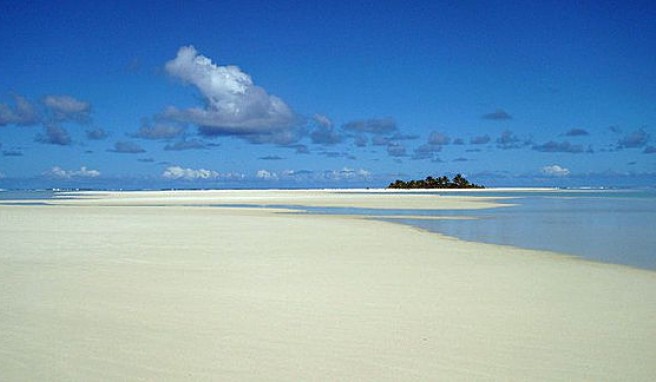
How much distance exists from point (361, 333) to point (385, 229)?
1400cm

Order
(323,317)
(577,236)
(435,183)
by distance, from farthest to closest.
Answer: (435,183) < (577,236) < (323,317)

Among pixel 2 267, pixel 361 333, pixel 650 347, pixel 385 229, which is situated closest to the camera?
pixel 650 347

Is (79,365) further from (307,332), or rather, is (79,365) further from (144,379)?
(307,332)

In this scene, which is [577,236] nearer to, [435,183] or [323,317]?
[323,317]

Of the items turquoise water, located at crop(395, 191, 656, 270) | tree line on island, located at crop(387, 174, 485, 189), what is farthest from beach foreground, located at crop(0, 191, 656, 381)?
tree line on island, located at crop(387, 174, 485, 189)

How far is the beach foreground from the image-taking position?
5148mm

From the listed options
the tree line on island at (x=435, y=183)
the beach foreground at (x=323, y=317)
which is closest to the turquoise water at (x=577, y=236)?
the beach foreground at (x=323, y=317)

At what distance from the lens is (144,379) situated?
4.84 meters

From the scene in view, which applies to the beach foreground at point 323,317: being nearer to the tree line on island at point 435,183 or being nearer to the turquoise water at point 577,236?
the turquoise water at point 577,236

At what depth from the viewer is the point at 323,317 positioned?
273 inches

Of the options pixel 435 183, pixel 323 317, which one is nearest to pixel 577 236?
pixel 323 317

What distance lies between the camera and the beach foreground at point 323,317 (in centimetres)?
515

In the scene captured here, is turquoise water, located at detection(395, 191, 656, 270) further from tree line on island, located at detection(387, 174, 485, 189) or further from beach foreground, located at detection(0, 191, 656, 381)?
tree line on island, located at detection(387, 174, 485, 189)

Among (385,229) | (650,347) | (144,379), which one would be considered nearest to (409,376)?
(144,379)
